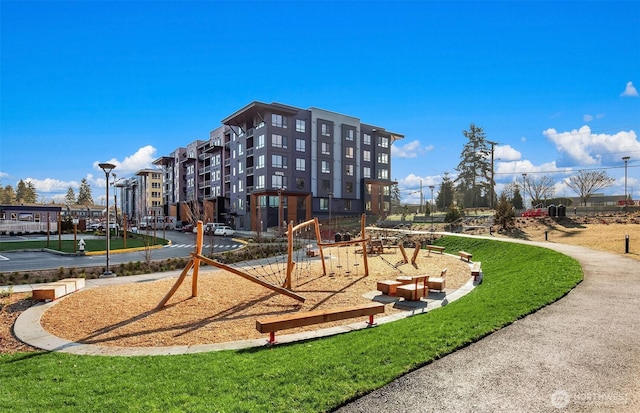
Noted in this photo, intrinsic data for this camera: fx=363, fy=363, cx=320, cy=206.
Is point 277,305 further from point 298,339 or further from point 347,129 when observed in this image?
point 347,129

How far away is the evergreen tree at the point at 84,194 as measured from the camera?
148 m

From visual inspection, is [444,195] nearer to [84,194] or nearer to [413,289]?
[413,289]

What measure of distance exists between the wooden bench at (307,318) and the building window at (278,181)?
149ft

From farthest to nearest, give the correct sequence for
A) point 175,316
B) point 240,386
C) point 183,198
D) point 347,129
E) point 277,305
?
point 183,198 → point 347,129 → point 277,305 → point 175,316 → point 240,386

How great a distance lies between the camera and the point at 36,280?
14094 millimetres

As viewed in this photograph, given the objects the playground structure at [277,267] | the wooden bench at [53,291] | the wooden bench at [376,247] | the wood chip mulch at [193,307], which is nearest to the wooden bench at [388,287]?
the wood chip mulch at [193,307]

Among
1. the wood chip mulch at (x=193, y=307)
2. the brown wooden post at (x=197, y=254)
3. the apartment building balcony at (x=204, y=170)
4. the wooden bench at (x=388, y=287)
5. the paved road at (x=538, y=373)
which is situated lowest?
the wood chip mulch at (x=193, y=307)

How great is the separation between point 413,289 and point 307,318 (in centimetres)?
471

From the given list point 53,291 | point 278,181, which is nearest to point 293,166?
point 278,181

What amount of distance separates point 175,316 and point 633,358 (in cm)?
935

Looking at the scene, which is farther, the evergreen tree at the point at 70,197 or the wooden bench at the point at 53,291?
the evergreen tree at the point at 70,197

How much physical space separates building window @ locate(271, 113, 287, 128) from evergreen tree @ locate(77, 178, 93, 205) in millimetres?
127377

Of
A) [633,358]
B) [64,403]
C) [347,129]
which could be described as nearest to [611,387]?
[633,358]

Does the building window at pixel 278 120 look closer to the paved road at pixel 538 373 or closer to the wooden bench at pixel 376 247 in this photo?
the wooden bench at pixel 376 247
